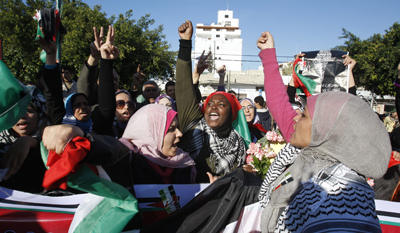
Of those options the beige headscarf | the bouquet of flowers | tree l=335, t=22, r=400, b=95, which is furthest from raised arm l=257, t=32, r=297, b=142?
tree l=335, t=22, r=400, b=95

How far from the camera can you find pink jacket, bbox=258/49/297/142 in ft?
6.41

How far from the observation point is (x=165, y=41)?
16734 mm

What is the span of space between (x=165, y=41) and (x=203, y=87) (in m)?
17.9

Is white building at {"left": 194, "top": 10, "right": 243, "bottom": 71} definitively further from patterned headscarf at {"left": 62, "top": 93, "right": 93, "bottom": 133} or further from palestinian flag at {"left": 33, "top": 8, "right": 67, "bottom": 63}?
palestinian flag at {"left": 33, "top": 8, "right": 67, "bottom": 63}

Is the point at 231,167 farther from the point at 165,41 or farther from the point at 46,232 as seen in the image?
the point at 165,41

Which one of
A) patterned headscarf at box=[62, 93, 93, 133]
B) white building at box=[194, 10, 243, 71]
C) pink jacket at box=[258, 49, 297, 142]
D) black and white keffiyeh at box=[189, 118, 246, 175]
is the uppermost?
white building at box=[194, 10, 243, 71]

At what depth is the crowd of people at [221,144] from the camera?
1.25m

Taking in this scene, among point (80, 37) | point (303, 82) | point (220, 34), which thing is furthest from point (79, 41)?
point (220, 34)

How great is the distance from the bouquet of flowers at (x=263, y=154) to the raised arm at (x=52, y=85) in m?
1.85

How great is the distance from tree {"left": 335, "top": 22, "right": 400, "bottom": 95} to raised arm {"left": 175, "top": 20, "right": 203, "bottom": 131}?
60.5 feet

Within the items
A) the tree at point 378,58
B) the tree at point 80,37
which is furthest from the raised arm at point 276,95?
the tree at point 378,58

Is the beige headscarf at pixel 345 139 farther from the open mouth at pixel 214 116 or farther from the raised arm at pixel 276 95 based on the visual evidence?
the open mouth at pixel 214 116

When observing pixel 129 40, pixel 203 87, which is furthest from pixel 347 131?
pixel 203 87

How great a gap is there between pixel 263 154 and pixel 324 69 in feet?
7.93
